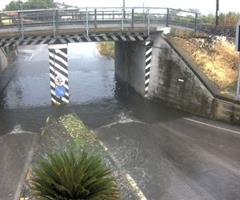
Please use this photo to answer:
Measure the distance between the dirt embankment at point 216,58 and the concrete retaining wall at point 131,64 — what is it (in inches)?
145

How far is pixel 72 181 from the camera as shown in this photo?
9.73m

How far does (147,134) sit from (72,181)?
12.9 meters

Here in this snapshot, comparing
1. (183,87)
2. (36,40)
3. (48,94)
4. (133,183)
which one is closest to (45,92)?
(48,94)

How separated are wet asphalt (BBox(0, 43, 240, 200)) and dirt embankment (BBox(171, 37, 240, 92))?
10.8ft

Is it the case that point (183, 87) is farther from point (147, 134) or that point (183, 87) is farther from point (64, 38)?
point (64, 38)

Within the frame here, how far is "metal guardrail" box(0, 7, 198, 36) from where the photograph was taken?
25766 mm

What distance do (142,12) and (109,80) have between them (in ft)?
31.7

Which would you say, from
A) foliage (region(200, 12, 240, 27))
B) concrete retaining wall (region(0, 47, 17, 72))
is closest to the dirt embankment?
foliage (region(200, 12, 240, 27))

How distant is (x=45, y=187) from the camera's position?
32.3 ft

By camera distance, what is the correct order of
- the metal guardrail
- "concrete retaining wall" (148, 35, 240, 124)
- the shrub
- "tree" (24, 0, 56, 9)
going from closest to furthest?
the shrub
"concrete retaining wall" (148, 35, 240, 124)
the metal guardrail
"tree" (24, 0, 56, 9)

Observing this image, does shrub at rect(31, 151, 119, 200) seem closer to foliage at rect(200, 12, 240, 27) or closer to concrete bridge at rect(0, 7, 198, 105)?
concrete bridge at rect(0, 7, 198, 105)

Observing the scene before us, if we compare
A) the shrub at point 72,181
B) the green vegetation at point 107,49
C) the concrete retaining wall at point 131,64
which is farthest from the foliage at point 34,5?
the shrub at point 72,181

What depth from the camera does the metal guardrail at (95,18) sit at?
1014 inches

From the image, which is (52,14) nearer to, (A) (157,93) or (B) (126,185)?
(A) (157,93)
